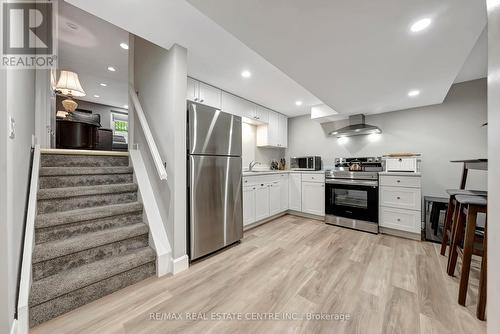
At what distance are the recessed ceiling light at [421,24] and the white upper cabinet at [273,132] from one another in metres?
2.82

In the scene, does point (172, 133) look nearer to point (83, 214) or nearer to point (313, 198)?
point (83, 214)

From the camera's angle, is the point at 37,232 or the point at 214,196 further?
the point at 214,196

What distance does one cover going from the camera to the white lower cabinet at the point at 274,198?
138 inches

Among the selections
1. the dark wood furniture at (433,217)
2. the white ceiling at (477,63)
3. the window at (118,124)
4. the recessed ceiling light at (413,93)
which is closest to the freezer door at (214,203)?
the recessed ceiling light at (413,93)

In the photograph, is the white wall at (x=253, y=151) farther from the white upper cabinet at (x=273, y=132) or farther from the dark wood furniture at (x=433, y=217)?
the dark wood furniture at (x=433, y=217)

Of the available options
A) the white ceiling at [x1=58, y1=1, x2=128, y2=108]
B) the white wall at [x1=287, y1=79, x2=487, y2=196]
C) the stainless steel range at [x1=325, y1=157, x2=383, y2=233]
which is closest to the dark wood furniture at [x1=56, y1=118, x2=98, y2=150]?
the white ceiling at [x1=58, y1=1, x2=128, y2=108]

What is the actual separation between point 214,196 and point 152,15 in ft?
5.75

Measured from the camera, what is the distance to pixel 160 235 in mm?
1893

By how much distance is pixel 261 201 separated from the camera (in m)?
3.28

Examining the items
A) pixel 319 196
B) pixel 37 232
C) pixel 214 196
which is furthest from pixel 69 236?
pixel 319 196

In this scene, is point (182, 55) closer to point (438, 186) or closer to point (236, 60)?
point (236, 60)

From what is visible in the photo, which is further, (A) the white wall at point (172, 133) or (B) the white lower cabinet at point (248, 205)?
(B) the white lower cabinet at point (248, 205)

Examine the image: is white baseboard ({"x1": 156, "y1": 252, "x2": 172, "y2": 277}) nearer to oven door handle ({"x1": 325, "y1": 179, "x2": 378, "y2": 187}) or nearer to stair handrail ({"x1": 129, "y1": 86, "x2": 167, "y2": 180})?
stair handrail ({"x1": 129, "y1": 86, "x2": 167, "y2": 180})

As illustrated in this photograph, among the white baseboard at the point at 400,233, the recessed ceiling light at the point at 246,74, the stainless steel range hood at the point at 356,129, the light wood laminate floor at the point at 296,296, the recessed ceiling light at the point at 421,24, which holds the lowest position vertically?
the light wood laminate floor at the point at 296,296
